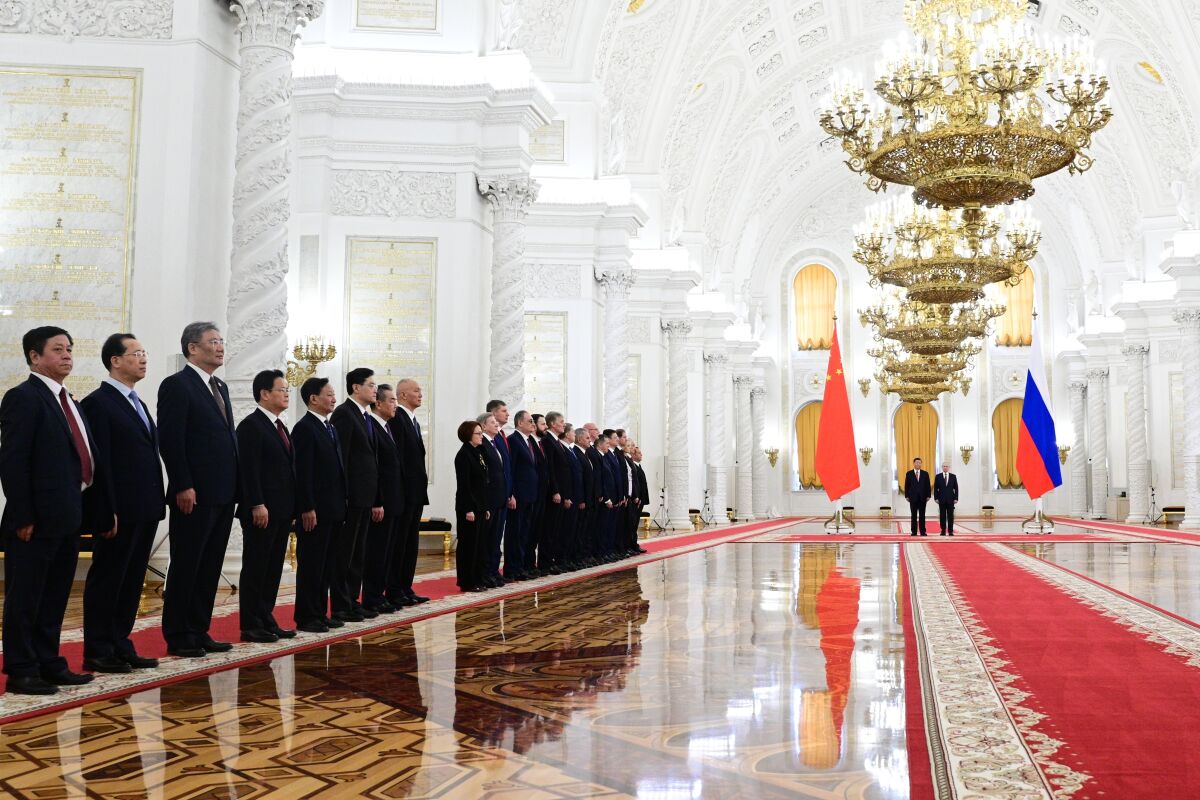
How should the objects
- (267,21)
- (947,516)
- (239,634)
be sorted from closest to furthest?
(239,634) < (267,21) < (947,516)

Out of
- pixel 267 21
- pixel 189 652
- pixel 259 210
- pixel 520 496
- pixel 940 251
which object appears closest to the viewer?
pixel 189 652

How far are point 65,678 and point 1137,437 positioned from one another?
26.7 metres

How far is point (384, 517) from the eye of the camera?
6.42 m

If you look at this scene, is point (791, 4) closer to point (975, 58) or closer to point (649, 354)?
point (649, 354)

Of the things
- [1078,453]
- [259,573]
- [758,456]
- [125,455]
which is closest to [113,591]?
[125,455]

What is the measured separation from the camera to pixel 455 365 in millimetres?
11500

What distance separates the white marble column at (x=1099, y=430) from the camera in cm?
2988

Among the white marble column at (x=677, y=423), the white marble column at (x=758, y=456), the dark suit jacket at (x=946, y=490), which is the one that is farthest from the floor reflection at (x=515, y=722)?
the white marble column at (x=758, y=456)

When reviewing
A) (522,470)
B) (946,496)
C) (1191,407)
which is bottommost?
(946,496)

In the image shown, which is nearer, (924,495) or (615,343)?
(615,343)

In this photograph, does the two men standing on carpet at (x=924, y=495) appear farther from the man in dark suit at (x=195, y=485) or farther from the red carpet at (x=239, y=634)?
the man in dark suit at (x=195, y=485)

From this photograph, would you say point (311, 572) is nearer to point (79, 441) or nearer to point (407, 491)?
point (407, 491)

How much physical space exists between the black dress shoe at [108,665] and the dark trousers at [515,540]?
461cm

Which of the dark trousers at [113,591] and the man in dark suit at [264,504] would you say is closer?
the dark trousers at [113,591]
